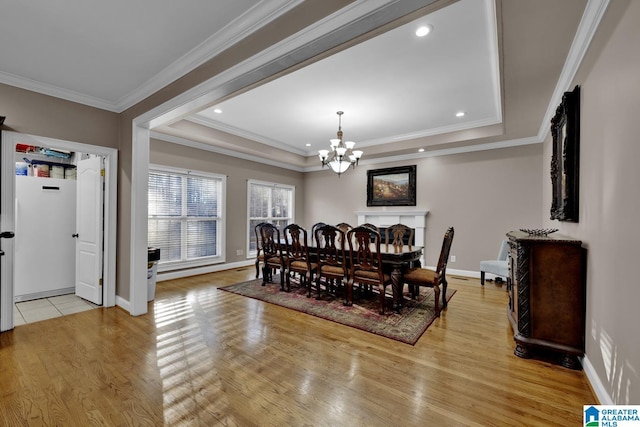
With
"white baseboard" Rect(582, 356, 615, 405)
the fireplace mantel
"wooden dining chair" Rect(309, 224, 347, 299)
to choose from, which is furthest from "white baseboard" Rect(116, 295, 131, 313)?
the fireplace mantel

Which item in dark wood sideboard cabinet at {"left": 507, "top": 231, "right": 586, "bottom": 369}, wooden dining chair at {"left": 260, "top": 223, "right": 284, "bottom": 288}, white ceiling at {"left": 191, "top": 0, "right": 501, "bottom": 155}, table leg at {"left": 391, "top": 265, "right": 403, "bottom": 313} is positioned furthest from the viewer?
wooden dining chair at {"left": 260, "top": 223, "right": 284, "bottom": 288}

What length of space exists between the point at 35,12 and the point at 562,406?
15.1 feet

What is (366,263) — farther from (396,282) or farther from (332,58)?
(332,58)

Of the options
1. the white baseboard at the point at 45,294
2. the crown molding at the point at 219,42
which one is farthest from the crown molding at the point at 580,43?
the white baseboard at the point at 45,294

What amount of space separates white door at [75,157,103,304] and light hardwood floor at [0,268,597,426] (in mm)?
653

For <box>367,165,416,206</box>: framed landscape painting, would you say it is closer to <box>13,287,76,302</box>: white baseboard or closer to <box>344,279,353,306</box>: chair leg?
<box>344,279,353,306</box>: chair leg

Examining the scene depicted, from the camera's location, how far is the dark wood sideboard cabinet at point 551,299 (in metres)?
2.19

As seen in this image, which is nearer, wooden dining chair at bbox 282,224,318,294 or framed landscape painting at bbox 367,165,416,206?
wooden dining chair at bbox 282,224,318,294

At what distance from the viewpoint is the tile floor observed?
3223 mm

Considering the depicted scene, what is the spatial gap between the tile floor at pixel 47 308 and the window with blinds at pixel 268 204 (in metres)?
3.23

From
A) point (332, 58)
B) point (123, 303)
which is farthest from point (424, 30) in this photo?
point (123, 303)

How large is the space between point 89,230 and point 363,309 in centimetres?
383

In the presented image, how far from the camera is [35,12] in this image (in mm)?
2078

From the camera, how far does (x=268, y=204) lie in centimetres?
714
